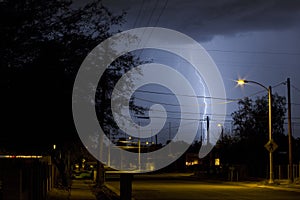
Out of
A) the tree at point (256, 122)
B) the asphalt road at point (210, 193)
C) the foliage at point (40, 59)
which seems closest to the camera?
the foliage at point (40, 59)

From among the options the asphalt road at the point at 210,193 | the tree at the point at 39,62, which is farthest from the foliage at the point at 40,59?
the asphalt road at the point at 210,193

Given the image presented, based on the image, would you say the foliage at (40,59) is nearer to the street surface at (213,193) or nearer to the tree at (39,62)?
the tree at (39,62)

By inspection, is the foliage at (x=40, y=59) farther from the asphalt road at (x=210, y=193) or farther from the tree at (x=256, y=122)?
the tree at (x=256, y=122)

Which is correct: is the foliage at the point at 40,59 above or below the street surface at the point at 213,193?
above

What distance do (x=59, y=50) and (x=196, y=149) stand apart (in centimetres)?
11954

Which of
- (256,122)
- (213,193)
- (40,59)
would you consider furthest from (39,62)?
(256,122)

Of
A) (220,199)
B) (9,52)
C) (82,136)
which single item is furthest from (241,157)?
(9,52)

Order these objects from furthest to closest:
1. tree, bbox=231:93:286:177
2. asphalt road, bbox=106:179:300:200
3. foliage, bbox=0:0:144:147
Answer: tree, bbox=231:93:286:177 < asphalt road, bbox=106:179:300:200 < foliage, bbox=0:0:144:147

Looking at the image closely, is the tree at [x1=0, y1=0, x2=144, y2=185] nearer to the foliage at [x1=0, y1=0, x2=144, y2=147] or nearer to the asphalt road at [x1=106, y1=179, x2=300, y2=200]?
the foliage at [x1=0, y1=0, x2=144, y2=147]

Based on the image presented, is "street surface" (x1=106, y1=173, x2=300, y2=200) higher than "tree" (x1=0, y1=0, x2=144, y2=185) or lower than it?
lower

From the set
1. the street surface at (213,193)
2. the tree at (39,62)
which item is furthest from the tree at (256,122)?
the tree at (39,62)

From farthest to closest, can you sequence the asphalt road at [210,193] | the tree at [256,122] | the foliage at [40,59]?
the tree at [256,122] < the asphalt road at [210,193] < the foliage at [40,59]

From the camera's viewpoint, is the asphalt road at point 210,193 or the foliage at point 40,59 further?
the asphalt road at point 210,193

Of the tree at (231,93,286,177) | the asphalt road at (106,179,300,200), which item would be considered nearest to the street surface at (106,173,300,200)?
the asphalt road at (106,179,300,200)
